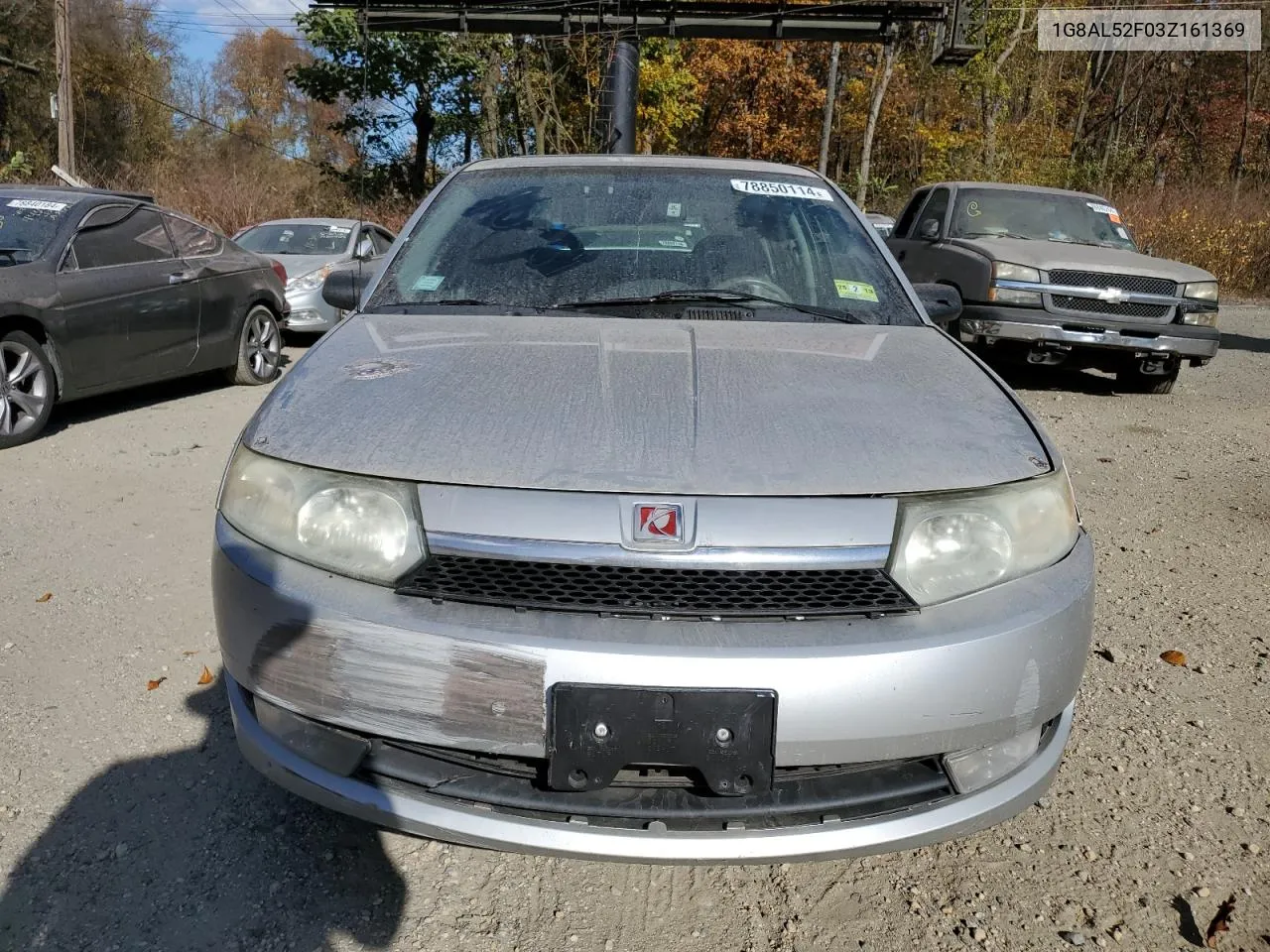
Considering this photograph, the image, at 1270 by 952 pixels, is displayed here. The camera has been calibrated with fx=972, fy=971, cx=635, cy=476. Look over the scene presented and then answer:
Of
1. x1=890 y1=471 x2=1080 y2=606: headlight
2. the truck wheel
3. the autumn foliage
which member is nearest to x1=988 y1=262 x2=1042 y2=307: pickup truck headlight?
the truck wheel

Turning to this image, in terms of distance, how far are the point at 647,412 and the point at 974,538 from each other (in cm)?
71

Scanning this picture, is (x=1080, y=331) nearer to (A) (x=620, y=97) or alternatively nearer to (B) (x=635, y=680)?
(A) (x=620, y=97)

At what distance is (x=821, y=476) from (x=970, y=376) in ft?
2.61

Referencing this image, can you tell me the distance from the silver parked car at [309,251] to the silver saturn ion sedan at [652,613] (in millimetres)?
8363

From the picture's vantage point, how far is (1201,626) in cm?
366

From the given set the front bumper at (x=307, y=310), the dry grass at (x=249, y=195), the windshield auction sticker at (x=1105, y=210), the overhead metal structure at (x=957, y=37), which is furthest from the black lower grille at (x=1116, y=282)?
the dry grass at (x=249, y=195)

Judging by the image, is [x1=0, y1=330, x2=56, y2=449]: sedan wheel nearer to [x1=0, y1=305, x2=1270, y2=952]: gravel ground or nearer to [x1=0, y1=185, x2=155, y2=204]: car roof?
[x1=0, y1=185, x2=155, y2=204]: car roof

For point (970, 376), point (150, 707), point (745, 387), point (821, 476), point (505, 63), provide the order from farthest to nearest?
point (505, 63) → point (150, 707) → point (970, 376) → point (745, 387) → point (821, 476)

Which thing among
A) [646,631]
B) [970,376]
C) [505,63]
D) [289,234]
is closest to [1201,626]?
[970,376]

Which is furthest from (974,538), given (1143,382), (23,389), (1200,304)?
(1143,382)

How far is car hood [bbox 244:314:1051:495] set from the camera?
1851 millimetres

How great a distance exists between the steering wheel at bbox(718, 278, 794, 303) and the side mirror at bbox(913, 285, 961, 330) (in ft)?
1.70

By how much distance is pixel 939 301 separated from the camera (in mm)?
3318

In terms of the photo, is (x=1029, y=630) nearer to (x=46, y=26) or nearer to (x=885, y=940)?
(x=885, y=940)
